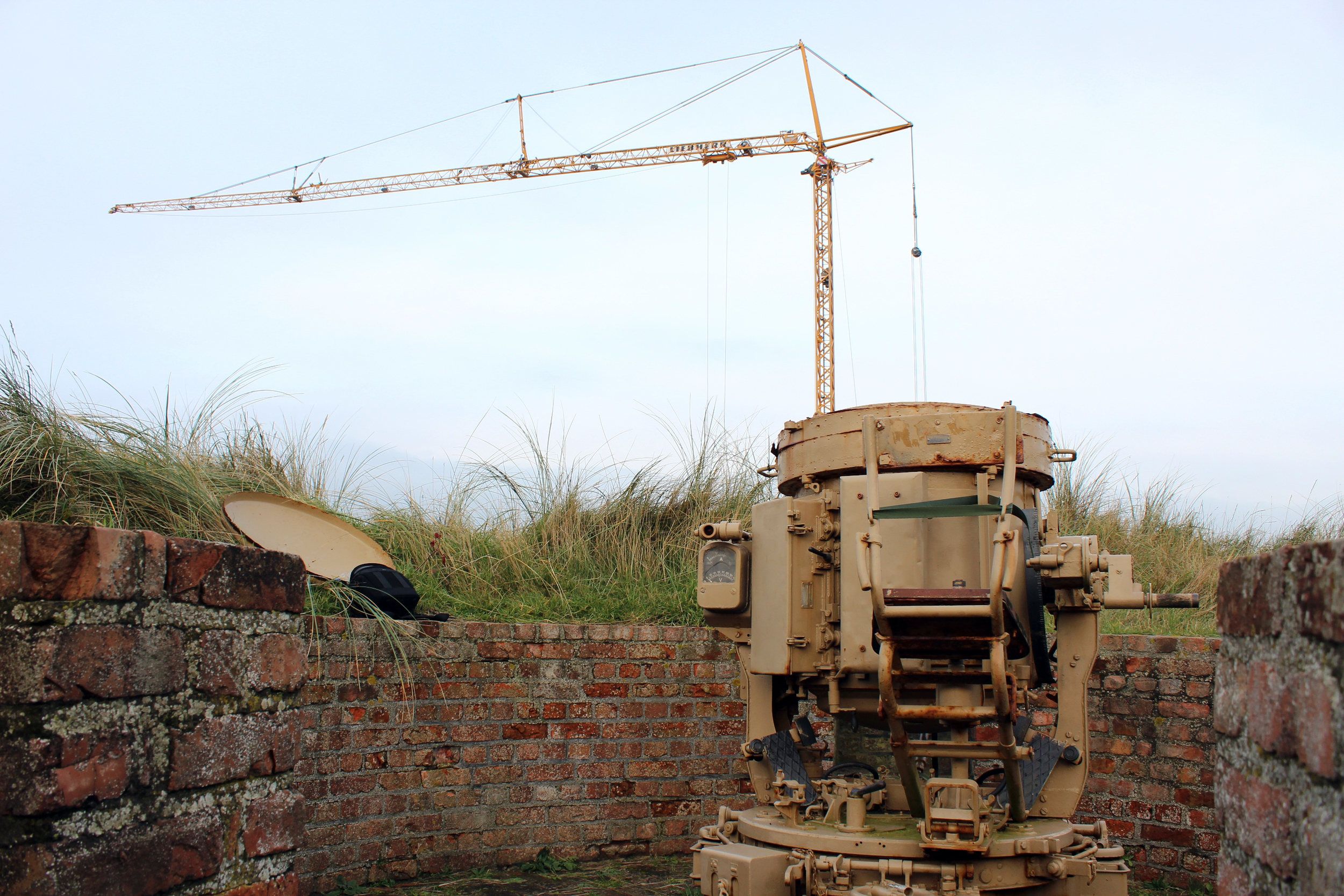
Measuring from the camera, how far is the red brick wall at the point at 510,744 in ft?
16.4

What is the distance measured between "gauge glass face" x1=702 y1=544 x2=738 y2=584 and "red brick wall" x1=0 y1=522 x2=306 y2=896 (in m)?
2.16

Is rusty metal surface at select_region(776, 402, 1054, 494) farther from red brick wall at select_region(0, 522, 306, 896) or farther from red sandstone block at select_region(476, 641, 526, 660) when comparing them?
red brick wall at select_region(0, 522, 306, 896)

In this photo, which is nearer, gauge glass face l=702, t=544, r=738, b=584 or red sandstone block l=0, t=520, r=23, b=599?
red sandstone block l=0, t=520, r=23, b=599

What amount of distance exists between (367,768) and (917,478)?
Result: 2986 millimetres

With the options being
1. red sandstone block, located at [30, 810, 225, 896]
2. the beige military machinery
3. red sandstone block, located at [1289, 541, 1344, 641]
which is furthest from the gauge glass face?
red sandstone block, located at [1289, 541, 1344, 641]

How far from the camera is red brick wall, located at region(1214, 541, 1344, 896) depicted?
151 cm

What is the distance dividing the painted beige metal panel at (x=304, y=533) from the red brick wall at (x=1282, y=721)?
4.19 metres

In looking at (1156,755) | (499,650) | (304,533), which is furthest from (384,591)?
(1156,755)

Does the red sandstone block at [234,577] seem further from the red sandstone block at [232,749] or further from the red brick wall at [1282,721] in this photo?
the red brick wall at [1282,721]

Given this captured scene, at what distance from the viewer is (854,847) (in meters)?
3.69

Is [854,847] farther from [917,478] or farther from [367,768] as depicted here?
[367,768]

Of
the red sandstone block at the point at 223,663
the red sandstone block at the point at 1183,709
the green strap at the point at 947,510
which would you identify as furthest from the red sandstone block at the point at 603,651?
the red sandstone block at the point at 223,663

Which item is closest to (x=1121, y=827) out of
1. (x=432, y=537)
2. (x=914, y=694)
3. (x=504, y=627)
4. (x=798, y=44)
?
(x=914, y=694)

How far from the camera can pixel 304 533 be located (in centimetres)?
536
